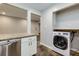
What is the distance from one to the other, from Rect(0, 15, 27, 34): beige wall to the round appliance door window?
3.45 m

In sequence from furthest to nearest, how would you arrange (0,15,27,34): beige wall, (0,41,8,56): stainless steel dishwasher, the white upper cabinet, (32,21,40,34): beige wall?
(32,21,40,34): beige wall, (0,15,27,34): beige wall, the white upper cabinet, (0,41,8,56): stainless steel dishwasher

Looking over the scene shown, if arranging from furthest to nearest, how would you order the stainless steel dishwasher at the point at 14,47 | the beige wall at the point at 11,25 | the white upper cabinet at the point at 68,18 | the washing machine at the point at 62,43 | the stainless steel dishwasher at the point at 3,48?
the beige wall at the point at 11,25, the white upper cabinet at the point at 68,18, the washing machine at the point at 62,43, the stainless steel dishwasher at the point at 14,47, the stainless steel dishwasher at the point at 3,48

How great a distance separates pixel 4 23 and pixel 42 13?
227cm

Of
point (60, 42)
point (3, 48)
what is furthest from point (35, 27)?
point (3, 48)

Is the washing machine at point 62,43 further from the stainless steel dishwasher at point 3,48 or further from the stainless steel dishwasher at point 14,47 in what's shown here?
the stainless steel dishwasher at point 3,48

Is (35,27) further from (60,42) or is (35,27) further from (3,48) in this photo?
(3,48)

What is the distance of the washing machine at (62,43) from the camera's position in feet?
7.76

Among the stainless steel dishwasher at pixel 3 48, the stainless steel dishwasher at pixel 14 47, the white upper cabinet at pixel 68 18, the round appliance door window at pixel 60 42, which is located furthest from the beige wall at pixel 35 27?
the stainless steel dishwasher at pixel 3 48

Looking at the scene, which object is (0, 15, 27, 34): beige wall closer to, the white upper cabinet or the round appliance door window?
the white upper cabinet

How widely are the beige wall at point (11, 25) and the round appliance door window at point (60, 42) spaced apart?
3.45 metres

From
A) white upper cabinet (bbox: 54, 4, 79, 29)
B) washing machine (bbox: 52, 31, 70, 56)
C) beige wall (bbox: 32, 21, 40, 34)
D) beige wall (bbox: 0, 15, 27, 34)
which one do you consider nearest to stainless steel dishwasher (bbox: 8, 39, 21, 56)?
washing machine (bbox: 52, 31, 70, 56)

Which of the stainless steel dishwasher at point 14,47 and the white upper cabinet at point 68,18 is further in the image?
the white upper cabinet at point 68,18

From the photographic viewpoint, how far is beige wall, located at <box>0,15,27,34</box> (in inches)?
210

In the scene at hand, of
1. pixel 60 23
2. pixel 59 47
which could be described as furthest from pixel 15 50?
pixel 60 23
